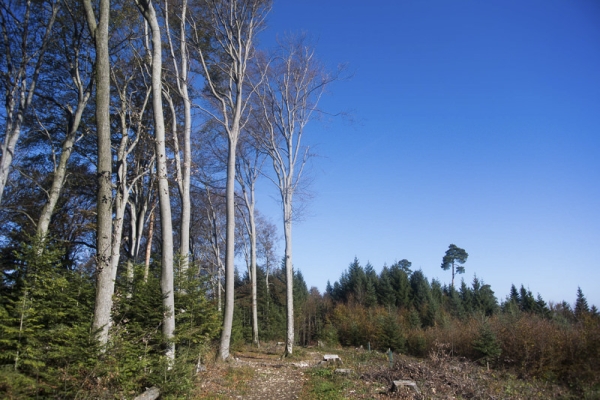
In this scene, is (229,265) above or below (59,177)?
below

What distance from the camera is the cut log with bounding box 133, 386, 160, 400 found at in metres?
5.82

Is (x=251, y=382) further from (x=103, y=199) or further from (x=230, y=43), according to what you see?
(x=230, y=43)

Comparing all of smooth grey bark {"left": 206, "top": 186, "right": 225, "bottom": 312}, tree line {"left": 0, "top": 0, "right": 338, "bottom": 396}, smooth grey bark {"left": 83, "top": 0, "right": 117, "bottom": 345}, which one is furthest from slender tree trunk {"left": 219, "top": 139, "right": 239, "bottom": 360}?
smooth grey bark {"left": 206, "top": 186, "right": 225, "bottom": 312}

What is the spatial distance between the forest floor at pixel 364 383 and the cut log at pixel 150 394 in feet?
4.52

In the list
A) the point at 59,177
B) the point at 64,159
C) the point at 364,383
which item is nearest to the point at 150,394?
the point at 364,383

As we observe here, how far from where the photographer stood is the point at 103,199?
6215mm

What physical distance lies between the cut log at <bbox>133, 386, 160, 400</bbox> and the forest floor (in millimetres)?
1377

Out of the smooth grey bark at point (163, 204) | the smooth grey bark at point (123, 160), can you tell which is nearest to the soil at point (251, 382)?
the smooth grey bark at point (163, 204)

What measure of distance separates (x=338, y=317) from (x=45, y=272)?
32342 millimetres

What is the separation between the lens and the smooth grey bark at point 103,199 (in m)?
5.92

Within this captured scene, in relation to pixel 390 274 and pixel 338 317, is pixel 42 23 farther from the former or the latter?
pixel 390 274

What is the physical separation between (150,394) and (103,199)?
3.34 metres

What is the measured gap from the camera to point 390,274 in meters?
49.8

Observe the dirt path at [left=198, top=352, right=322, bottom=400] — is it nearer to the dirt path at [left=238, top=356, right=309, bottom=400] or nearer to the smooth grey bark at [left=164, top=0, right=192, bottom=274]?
the dirt path at [left=238, top=356, right=309, bottom=400]
